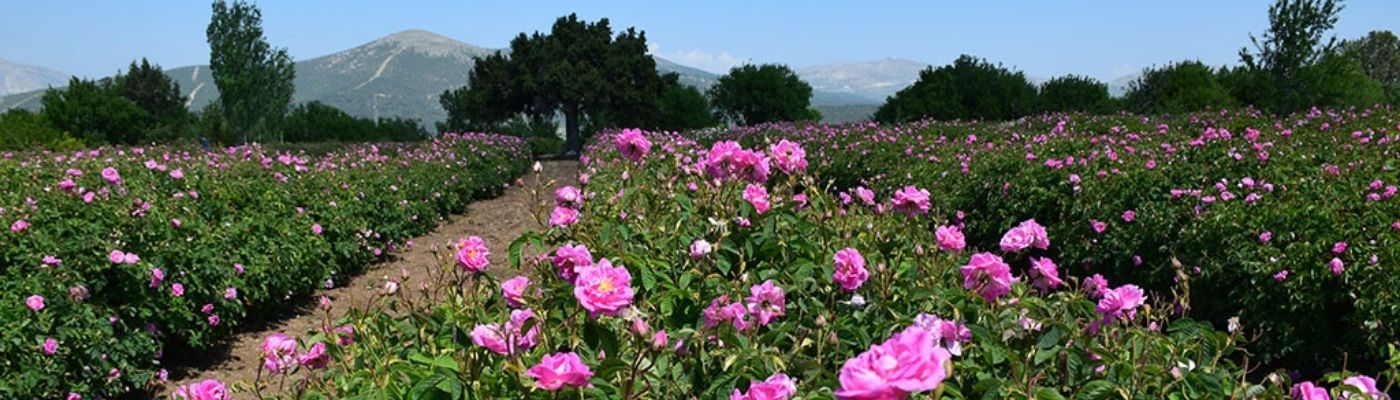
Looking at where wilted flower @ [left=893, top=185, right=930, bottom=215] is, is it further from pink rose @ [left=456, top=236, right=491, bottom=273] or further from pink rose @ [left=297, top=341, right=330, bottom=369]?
pink rose @ [left=297, top=341, right=330, bottom=369]

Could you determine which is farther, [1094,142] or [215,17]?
[215,17]

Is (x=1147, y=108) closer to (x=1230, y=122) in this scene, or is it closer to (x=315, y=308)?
(x=1230, y=122)

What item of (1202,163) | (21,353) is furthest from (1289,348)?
(21,353)

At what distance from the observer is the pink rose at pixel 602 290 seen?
1.45m

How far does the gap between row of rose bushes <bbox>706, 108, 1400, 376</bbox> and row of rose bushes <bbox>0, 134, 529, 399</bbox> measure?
3621mm

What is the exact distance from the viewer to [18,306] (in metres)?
3.84

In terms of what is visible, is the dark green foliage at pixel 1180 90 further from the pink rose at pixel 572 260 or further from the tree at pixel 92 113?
the tree at pixel 92 113

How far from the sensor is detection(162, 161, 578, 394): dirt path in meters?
4.88

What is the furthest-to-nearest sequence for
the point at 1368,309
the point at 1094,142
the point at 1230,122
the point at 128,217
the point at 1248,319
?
the point at 1230,122 < the point at 1094,142 < the point at 128,217 < the point at 1248,319 < the point at 1368,309

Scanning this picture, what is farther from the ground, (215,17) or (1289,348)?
(215,17)

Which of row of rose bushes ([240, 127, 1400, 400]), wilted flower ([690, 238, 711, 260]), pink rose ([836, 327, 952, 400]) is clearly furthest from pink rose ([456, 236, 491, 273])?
pink rose ([836, 327, 952, 400])

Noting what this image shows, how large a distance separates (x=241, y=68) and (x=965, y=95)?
33.1 m

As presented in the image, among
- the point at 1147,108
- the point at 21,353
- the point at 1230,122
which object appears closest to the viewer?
the point at 21,353

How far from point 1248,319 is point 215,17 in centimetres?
4320
